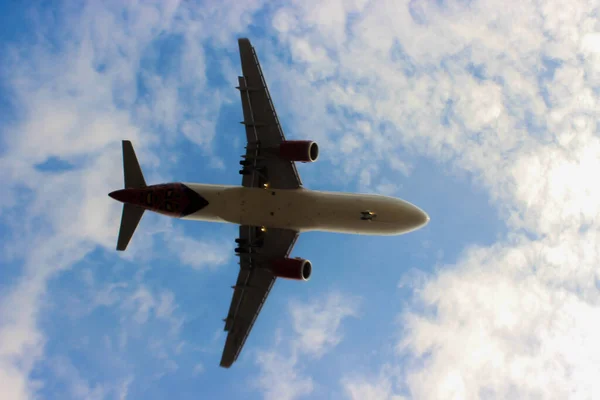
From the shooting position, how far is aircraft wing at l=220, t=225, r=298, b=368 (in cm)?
3522

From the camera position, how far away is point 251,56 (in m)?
33.2

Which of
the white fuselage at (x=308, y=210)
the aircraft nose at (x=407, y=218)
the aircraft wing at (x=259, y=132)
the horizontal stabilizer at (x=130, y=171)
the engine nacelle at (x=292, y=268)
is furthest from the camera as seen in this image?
the horizontal stabilizer at (x=130, y=171)

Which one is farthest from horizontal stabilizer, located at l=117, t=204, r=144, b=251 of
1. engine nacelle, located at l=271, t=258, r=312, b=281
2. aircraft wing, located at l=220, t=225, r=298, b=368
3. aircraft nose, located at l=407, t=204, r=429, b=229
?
aircraft nose, located at l=407, t=204, r=429, b=229

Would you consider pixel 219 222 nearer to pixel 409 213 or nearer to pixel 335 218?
pixel 335 218

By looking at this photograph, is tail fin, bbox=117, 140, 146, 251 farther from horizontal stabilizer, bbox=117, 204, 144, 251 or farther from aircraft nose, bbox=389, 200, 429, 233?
aircraft nose, bbox=389, 200, 429, 233

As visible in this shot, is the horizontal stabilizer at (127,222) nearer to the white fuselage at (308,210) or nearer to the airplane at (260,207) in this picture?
the airplane at (260,207)

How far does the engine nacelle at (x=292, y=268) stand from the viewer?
3362 cm

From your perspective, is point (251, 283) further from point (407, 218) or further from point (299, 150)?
point (407, 218)

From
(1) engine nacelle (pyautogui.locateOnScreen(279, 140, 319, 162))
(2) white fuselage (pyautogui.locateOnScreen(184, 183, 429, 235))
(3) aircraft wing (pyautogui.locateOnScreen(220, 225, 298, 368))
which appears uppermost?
(1) engine nacelle (pyautogui.locateOnScreen(279, 140, 319, 162))

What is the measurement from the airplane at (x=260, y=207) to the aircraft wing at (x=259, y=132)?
7cm

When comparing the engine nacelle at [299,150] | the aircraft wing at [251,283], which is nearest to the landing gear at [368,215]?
the engine nacelle at [299,150]

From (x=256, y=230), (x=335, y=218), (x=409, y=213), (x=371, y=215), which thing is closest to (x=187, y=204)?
(x=256, y=230)

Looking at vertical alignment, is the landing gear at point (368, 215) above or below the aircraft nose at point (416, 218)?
below

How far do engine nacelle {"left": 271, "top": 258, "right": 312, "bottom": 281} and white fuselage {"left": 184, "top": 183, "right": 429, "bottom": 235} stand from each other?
7.65 ft
